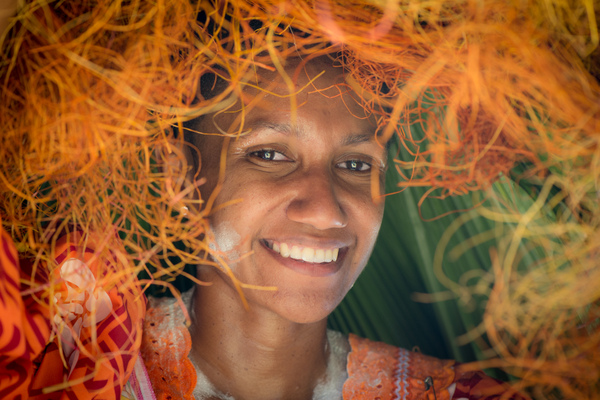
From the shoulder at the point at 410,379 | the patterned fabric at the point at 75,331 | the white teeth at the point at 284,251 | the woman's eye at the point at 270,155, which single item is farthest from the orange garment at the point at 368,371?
the woman's eye at the point at 270,155

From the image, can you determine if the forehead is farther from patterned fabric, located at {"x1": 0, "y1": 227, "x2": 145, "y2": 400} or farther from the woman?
patterned fabric, located at {"x1": 0, "y1": 227, "x2": 145, "y2": 400}

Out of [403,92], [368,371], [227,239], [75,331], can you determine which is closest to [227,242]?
[227,239]

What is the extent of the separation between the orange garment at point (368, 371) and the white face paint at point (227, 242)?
30cm

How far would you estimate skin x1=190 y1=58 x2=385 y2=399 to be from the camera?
1.03 meters

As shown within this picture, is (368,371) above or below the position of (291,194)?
below

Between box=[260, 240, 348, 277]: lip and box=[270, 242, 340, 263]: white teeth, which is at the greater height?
box=[270, 242, 340, 263]: white teeth

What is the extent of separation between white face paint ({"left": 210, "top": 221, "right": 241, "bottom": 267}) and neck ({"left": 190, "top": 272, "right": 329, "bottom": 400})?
0.13m

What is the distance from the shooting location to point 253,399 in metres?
1.18

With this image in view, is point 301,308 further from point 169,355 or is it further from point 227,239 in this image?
point 169,355

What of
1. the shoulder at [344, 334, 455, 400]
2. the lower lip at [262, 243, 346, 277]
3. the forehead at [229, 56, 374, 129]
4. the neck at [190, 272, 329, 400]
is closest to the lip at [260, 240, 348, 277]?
the lower lip at [262, 243, 346, 277]

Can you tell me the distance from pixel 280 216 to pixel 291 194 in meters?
0.06

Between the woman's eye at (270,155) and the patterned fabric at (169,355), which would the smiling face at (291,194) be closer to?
the woman's eye at (270,155)

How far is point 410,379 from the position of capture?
1.31 meters

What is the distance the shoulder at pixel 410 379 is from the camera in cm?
125
